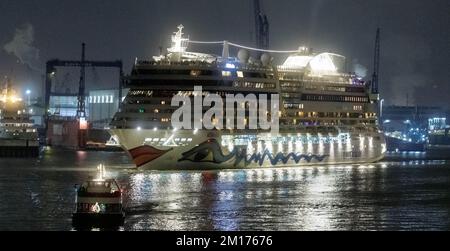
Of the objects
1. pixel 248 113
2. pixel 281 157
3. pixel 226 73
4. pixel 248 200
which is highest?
pixel 226 73

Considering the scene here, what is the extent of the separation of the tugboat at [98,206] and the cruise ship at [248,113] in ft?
87.9

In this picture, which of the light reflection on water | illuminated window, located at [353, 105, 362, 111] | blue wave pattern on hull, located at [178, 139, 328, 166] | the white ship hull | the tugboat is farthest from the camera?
illuminated window, located at [353, 105, 362, 111]

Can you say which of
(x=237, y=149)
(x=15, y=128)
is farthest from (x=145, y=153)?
(x=15, y=128)

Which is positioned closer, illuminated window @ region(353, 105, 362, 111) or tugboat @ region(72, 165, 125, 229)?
tugboat @ region(72, 165, 125, 229)

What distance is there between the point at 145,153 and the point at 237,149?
832cm

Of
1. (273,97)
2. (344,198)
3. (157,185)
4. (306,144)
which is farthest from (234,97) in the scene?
(344,198)

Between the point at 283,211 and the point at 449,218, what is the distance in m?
7.46

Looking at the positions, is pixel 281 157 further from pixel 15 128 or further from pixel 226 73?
pixel 15 128

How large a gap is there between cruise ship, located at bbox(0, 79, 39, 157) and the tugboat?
77517mm

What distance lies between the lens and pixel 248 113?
68938 mm

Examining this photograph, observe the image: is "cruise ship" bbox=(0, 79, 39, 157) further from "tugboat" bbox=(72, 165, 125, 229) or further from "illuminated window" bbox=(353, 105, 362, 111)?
"tugboat" bbox=(72, 165, 125, 229)

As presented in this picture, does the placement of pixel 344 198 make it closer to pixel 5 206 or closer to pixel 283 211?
pixel 283 211

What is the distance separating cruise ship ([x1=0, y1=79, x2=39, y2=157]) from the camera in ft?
370

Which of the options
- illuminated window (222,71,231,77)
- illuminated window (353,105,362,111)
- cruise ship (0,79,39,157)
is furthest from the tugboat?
cruise ship (0,79,39,157)
